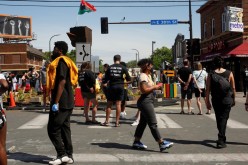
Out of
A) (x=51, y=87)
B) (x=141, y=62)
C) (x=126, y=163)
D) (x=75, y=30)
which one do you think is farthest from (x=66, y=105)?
(x=75, y=30)

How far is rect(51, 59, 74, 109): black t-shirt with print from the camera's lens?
571 centimetres

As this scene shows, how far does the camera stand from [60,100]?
19.1ft

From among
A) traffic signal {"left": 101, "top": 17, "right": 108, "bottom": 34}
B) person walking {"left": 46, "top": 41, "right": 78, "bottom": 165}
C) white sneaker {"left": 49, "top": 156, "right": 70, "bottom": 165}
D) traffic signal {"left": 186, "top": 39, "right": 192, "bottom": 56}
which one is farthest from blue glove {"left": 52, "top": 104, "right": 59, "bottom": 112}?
traffic signal {"left": 101, "top": 17, "right": 108, "bottom": 34}

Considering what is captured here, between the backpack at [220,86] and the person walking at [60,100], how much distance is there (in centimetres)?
282

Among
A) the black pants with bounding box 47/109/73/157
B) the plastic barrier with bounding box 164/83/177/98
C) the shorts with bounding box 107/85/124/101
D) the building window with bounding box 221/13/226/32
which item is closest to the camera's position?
the black pants with bounding box 47/109/73/157

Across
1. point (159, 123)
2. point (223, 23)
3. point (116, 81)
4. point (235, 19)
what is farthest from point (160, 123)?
point (223, 23)

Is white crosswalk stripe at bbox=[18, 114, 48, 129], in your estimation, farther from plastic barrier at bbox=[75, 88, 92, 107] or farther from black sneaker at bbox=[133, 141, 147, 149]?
black sneaker at bbox=[133, 141, 147, 149]

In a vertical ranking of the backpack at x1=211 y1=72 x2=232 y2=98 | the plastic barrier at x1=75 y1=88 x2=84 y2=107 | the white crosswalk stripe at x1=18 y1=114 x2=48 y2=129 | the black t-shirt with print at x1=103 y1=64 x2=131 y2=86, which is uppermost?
the black t-shirt with print at x1=103 y1=64 x2=131 y2=86

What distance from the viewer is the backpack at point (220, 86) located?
7.20 m

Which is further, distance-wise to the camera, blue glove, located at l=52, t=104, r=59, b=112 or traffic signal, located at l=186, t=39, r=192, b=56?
traffic signal, located at l=186, t=39, r=192, b=56

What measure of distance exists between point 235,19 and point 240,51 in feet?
8.72

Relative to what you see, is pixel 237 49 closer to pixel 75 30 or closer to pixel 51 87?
pixel 75 30

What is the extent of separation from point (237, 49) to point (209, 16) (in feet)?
36.0

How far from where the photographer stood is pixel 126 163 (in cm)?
582
